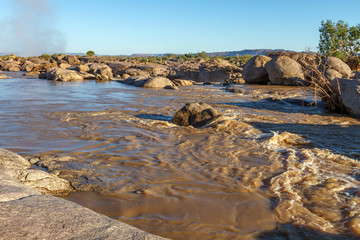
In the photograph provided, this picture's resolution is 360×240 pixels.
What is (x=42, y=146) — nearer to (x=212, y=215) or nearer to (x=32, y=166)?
(x=32, y=166)

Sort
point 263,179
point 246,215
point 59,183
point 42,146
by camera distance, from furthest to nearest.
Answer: point 42,146, point 263,179, point 59,183, point 246,215

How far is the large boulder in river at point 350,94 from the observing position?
24.9 feet

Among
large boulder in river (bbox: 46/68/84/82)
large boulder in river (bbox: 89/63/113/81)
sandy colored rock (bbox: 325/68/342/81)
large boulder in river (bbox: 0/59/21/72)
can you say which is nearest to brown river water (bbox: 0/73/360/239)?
sandy colored rock (bbox: 325/68/342/81)

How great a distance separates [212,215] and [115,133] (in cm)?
335

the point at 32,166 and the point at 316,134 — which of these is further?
the point at 316,134

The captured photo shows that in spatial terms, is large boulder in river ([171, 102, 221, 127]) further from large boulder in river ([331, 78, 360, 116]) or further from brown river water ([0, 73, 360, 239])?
large boulder in river ([331, 78, 360, 116])

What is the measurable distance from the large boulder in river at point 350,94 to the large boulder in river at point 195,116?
365cm

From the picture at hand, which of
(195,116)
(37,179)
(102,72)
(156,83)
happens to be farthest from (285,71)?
(37,179)

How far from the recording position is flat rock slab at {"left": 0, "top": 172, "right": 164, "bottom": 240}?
1650 millimetres

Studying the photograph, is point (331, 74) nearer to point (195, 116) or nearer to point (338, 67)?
point (338, 67)

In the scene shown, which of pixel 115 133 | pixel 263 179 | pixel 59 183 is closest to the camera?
pixel 59 183

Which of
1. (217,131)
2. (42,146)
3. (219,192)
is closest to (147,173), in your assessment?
(219,192)

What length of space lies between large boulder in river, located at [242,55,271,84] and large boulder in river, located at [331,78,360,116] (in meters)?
9.78

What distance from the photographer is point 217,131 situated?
598cm
